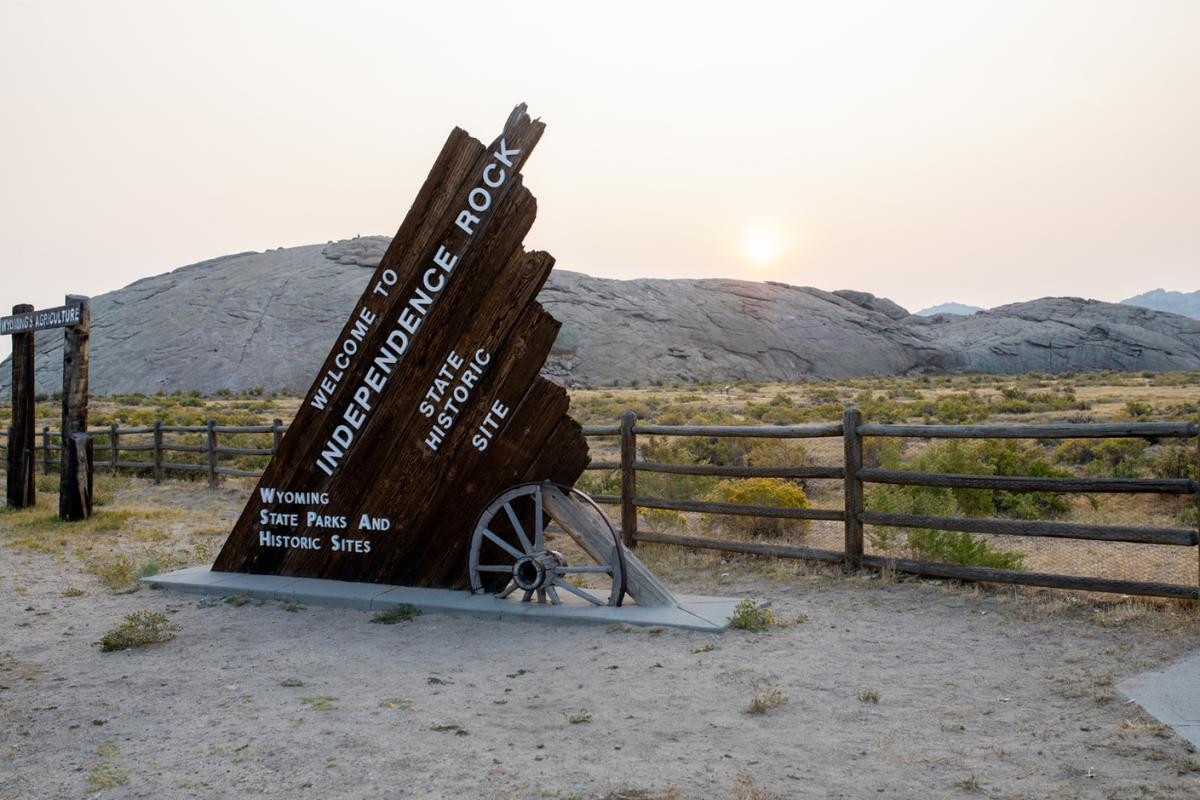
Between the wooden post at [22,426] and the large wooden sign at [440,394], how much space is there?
8114mm

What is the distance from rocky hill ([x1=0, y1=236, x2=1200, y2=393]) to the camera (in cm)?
6569

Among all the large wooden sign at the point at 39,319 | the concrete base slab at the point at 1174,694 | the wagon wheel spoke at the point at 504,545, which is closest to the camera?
the concrete base slab at the point at 1174,694

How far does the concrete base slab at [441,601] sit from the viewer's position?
7.02m

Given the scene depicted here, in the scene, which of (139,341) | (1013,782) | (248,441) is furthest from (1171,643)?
(139,341)

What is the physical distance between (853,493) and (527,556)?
9.52ft

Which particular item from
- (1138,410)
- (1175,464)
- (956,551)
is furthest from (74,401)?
(1138,410)

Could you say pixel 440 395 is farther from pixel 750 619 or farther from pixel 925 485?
pixel 925 485

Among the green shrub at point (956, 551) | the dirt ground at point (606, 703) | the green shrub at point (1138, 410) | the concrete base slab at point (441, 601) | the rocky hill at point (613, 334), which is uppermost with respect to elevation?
the rocky hill at point (613, 334)

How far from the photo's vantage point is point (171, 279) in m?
82.3

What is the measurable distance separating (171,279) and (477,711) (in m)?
85.1

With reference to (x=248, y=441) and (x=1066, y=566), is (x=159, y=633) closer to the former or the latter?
(x=1066, y=566)

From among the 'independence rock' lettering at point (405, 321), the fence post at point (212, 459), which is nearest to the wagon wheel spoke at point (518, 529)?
the 'independence rock' lettering at point (405, 321)

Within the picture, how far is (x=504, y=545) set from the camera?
762 centimetres

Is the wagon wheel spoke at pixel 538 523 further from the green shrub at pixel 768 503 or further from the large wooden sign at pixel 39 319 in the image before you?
the large wooden sign at pixel 39 319
